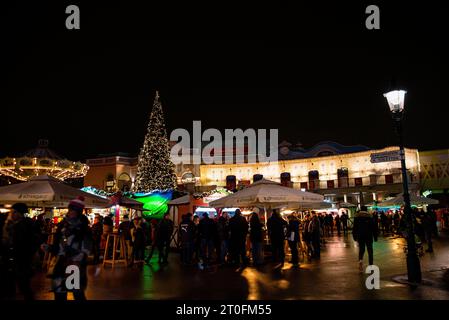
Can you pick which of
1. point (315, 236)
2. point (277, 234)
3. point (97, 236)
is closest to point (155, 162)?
point (97, 236)

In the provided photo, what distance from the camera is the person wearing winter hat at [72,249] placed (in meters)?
5.26

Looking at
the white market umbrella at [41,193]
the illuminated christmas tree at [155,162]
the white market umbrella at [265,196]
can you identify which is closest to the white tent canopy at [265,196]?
the white market umbrella at [265,196]

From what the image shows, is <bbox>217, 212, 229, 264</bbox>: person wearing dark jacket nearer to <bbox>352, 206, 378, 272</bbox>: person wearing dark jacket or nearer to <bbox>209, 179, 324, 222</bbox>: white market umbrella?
<bbox>209, 179, 324, 222</bbox>: white market umbrella

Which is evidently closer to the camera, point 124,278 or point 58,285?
point 58,285

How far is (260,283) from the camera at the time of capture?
816 cm

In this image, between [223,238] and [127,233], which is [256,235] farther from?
[127,233]

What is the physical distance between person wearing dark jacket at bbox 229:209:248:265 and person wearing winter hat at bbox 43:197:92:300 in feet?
20.6

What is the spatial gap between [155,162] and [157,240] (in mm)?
13090

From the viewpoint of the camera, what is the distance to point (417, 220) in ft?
47.4

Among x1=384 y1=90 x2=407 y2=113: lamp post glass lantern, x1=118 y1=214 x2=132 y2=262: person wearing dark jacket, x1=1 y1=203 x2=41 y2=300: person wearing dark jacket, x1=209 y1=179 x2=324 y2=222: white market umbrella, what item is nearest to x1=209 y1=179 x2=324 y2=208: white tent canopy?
x1=209 y1=179 x2=324 y2=222: white market umbrella
